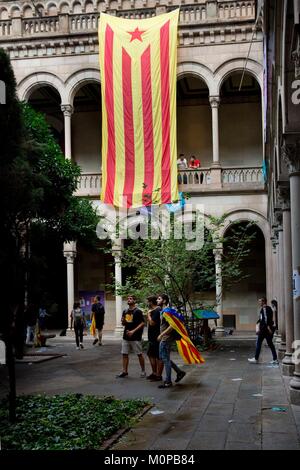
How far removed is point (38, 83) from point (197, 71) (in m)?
7.37

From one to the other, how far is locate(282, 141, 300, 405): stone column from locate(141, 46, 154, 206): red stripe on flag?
14.9 metres

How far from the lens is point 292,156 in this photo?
30.9 ft

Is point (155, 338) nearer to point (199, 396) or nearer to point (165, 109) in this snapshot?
point (199, 396)

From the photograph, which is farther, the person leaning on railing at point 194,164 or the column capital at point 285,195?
the person leaning on railing at point 194,164

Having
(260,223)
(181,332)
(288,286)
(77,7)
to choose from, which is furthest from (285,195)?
(77,7)

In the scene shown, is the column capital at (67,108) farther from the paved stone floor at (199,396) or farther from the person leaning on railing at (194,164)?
the paved stone floor at (199,396)

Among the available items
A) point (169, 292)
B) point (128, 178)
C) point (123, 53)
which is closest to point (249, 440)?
point (169, 292)

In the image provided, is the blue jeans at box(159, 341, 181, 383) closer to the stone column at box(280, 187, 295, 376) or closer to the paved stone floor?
the paved stone floor

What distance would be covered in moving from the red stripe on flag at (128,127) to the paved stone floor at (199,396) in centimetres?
886

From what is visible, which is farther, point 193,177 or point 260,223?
point 193,177

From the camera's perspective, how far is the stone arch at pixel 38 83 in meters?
27.3

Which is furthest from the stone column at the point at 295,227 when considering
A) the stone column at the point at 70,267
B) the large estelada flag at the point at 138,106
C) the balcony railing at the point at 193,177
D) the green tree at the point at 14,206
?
the stone column at the point at 70,267

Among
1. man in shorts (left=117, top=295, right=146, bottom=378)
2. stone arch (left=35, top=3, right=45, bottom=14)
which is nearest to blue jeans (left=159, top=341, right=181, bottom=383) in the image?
man in shorts (left=117, top=295, right=146, bottom=378)

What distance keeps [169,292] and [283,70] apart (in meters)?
11.0
